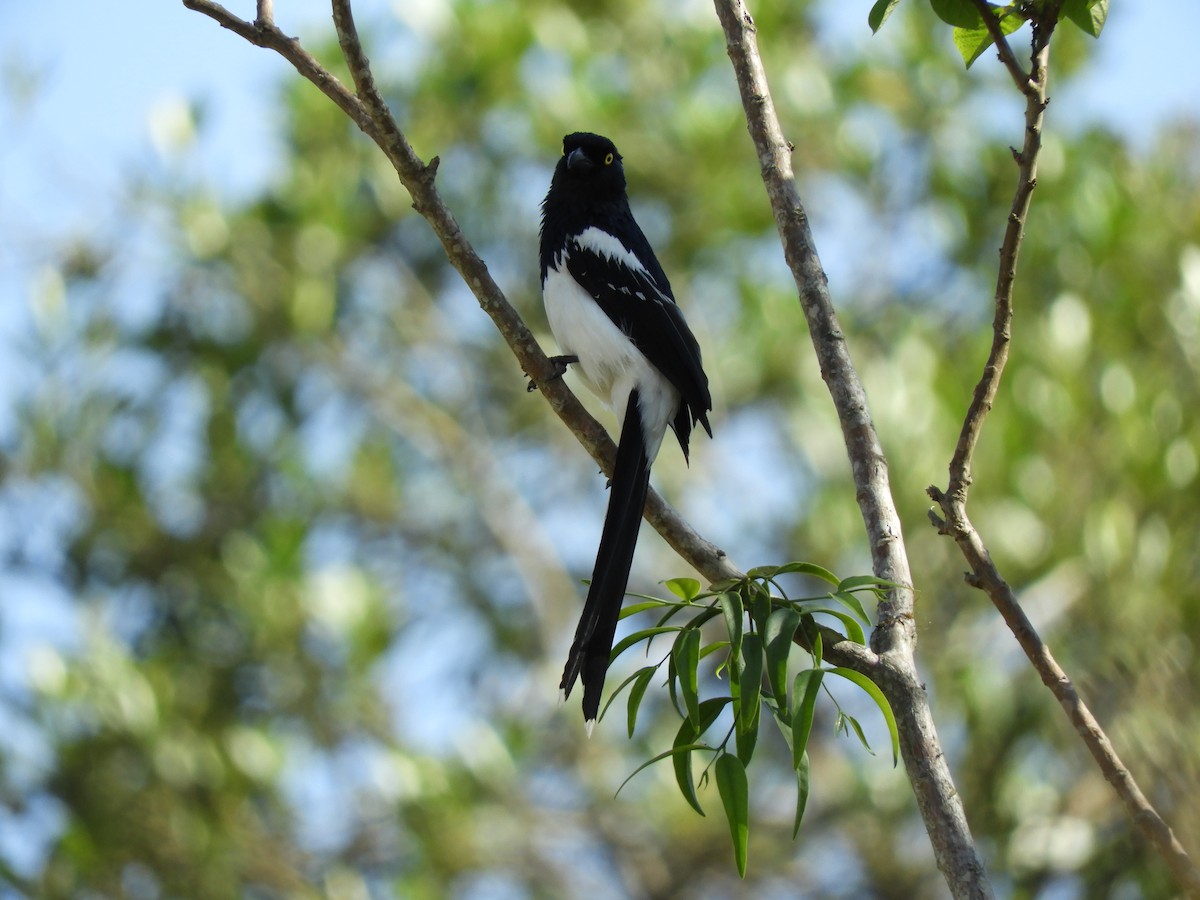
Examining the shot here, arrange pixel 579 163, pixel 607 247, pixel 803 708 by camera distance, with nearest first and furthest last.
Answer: pixel 803 708 < pixel 607 247 < pixel 579 163

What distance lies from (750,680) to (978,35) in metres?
1.01

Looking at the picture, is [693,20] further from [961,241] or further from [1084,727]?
[1084,727]

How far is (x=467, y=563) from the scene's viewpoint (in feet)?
30.1

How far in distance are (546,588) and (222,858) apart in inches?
112

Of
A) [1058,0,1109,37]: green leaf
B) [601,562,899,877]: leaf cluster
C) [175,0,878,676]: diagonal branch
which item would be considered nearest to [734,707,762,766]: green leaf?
[601,562,899,877]: leaf cluster

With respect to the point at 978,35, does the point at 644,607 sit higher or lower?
lower

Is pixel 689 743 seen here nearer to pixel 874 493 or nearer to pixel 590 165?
pixel 874 493

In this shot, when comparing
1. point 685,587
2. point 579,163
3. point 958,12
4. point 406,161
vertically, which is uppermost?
point 579,163

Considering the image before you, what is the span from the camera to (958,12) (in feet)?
5.85

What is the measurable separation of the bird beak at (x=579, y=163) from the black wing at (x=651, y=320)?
1.09ft

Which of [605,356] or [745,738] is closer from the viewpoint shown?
[745,738]

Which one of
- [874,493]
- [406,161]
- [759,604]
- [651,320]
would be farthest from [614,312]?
[759,604]

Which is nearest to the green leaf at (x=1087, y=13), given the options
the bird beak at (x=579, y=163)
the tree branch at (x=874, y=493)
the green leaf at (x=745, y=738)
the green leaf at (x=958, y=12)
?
the green leaf at (x=958, y=12)

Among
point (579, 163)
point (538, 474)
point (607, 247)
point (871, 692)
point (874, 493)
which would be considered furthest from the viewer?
point (538, 474)
